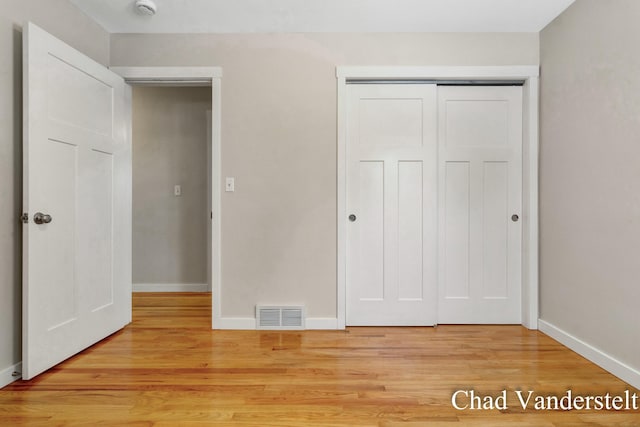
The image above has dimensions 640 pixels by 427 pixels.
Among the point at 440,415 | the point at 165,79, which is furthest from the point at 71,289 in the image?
the point at 440,415

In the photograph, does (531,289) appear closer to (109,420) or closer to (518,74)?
(518,74)

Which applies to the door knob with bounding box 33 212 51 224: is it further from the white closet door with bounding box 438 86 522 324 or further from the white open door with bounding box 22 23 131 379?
the white closet door with bounding box 438 86 522 324

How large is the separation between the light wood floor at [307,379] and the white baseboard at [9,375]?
43 mm

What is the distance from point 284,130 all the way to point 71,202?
149cm

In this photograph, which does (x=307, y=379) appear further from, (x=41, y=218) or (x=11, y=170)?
(x=11, y=170)

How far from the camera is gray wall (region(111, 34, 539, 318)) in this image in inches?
107

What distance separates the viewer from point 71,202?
2188 mm

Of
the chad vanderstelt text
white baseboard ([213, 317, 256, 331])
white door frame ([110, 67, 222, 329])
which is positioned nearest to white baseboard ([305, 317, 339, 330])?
white baseboard ([213, 317, 256, 331])

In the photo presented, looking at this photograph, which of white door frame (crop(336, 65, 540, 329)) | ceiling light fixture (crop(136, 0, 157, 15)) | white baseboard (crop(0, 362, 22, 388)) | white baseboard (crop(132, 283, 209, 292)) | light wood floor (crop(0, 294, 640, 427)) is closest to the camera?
light wood floor (crop(0, 294, 640, 427))

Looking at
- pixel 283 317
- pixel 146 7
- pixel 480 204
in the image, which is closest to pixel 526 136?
pixel 480 204

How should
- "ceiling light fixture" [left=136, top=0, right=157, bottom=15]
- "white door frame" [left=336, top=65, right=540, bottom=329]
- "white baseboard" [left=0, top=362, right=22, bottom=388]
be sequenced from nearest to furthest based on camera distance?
1. "white baseboard" [left=0, top=362, right=22, bottom=388]
2. "ceiling light fixture" [left=136, top=0, right=157, bottom=15]
3. "white door frame" [left=336, top=65, right=540, bottom=329]

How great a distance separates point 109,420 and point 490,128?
3.05 meters

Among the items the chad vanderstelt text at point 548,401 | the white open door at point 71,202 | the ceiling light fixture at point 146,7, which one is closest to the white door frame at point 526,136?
the chad vanderstelt text at point 548,401

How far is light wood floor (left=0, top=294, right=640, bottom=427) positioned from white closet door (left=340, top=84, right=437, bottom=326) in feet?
0.71
